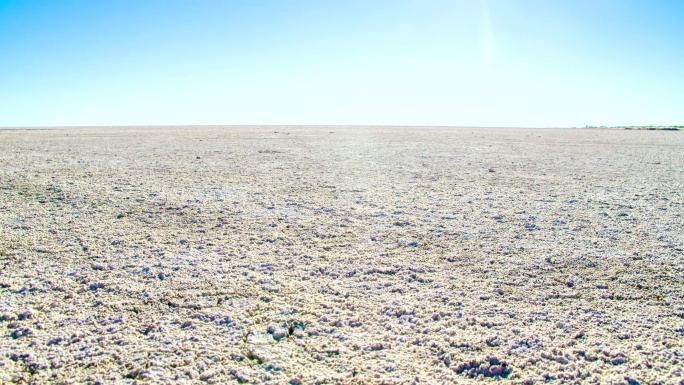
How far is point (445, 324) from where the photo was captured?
170 centimetres

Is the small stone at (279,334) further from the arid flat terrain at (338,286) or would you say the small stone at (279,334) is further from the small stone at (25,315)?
the small stone at (25,315)

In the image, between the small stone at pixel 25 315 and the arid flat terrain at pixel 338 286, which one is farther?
the small stone at pixel 25 315

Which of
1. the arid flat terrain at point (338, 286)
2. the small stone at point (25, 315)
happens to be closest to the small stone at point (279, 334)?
the arid flat terrain at point (338, 286)

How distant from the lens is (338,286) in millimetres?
2043

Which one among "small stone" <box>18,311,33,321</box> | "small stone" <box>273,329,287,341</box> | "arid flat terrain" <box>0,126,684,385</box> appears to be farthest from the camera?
"small stone" <box>18,311,33,321</box>

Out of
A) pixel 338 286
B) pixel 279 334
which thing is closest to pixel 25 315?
pixel 279 334

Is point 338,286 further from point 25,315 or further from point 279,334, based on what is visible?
point 25,315

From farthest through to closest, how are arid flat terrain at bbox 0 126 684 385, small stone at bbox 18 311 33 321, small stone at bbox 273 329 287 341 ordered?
small stone at bbox 18 311 33 321 → small stone at bbox 273 329 287 341 → arid flat terrain at bbox 0 126 684 385

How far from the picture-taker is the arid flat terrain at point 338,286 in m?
1.45

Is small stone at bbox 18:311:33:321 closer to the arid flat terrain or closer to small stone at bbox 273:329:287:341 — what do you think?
the arid flat terrain

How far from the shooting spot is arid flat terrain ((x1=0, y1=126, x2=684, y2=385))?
4.75ft

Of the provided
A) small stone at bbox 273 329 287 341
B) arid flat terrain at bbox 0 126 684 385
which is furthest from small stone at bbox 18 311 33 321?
small stone at bbox 273 329 287 341

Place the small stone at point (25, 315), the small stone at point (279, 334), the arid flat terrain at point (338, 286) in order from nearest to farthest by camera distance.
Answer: the arid flat terrain at point (338, 286) < the small stone at point (279, 334) < the small stone at point (25, 315)

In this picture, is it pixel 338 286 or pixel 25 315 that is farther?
pixel 338 286
